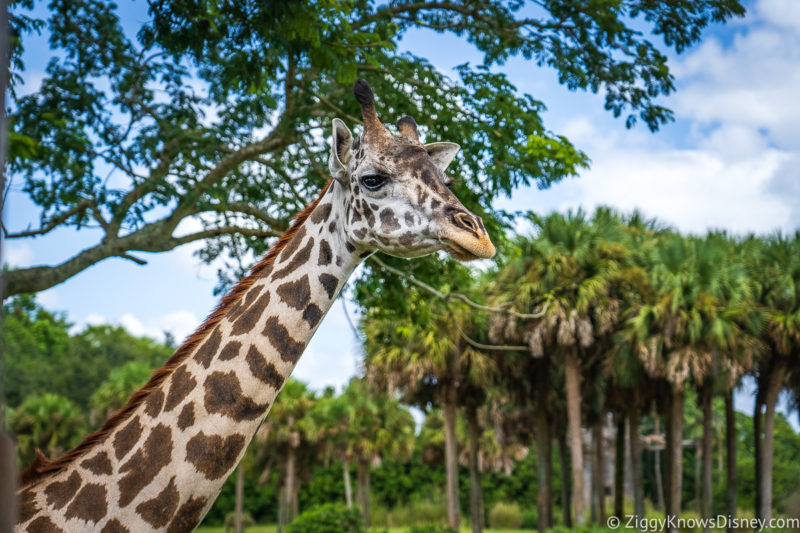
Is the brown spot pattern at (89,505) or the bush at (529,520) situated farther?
the bush at (529,520)

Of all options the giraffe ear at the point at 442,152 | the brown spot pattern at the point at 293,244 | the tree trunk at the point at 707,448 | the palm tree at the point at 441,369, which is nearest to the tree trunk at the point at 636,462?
the tree trunk at the point at 707,448

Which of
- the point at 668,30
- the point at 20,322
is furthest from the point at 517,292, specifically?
the point at 20,322

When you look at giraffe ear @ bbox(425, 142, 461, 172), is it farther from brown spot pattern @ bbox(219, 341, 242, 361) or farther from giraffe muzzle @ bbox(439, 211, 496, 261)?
brown spot pattern @ bbox(219, 341, 242, 361)

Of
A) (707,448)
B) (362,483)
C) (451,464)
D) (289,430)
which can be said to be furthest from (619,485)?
(289,430)

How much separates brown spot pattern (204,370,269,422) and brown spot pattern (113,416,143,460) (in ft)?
1.16

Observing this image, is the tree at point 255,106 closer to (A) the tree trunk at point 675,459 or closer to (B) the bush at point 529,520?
(A) the tree trunk at point 675,459

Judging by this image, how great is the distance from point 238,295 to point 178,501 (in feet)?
3.36

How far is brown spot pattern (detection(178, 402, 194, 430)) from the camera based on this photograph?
11.0 ft

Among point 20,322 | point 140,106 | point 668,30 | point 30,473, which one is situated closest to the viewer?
point 30,473

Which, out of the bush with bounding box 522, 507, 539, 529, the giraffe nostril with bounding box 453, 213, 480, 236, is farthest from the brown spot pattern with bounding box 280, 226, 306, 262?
the bush with bounding box 522, 507, 539, 529

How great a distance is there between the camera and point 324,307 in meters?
3.57

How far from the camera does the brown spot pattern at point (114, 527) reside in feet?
10.5

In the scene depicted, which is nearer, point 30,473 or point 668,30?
point 30,473

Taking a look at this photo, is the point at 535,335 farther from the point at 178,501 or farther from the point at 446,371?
the point at 178,501
